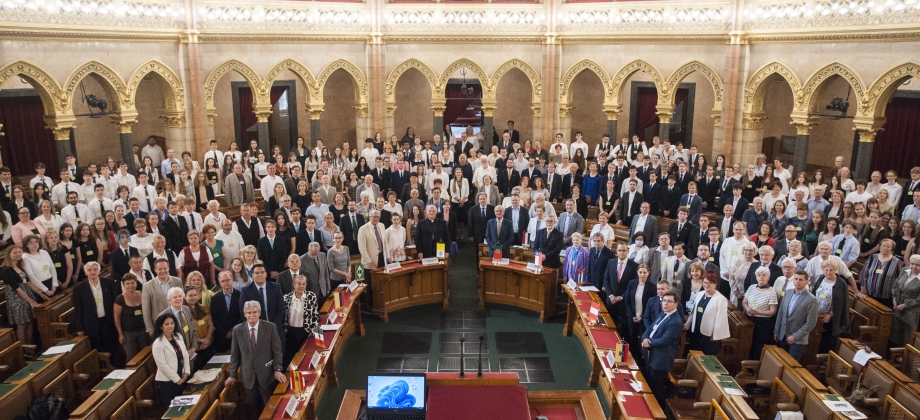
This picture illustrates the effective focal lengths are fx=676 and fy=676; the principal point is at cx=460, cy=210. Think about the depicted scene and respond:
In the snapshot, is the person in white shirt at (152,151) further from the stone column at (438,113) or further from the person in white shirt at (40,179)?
the stone column at (438,113)

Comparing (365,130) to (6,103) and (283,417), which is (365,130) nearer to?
(6,103)

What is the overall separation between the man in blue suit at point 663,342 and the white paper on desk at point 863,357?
1.99m

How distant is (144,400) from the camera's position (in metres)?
6.98

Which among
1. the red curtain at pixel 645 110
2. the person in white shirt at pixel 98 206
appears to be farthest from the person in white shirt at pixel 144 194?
the red curtain at pixel 645 110

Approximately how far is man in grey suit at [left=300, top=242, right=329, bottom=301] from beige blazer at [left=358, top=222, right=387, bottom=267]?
101cm

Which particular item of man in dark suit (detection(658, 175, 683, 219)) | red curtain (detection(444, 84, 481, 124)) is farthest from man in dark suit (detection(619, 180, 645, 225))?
red curtain (detection(444, 84, 481, 124))

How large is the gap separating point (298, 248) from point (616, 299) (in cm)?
496

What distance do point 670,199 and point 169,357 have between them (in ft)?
31.1

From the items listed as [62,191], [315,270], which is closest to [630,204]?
[315,270]

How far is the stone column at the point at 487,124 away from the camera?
1862 cm

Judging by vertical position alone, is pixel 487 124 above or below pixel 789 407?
above

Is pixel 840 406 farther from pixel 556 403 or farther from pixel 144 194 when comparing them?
pixel 144 194

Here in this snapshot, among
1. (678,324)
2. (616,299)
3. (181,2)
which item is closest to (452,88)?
(181,2)

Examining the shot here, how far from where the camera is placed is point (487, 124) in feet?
62.0
